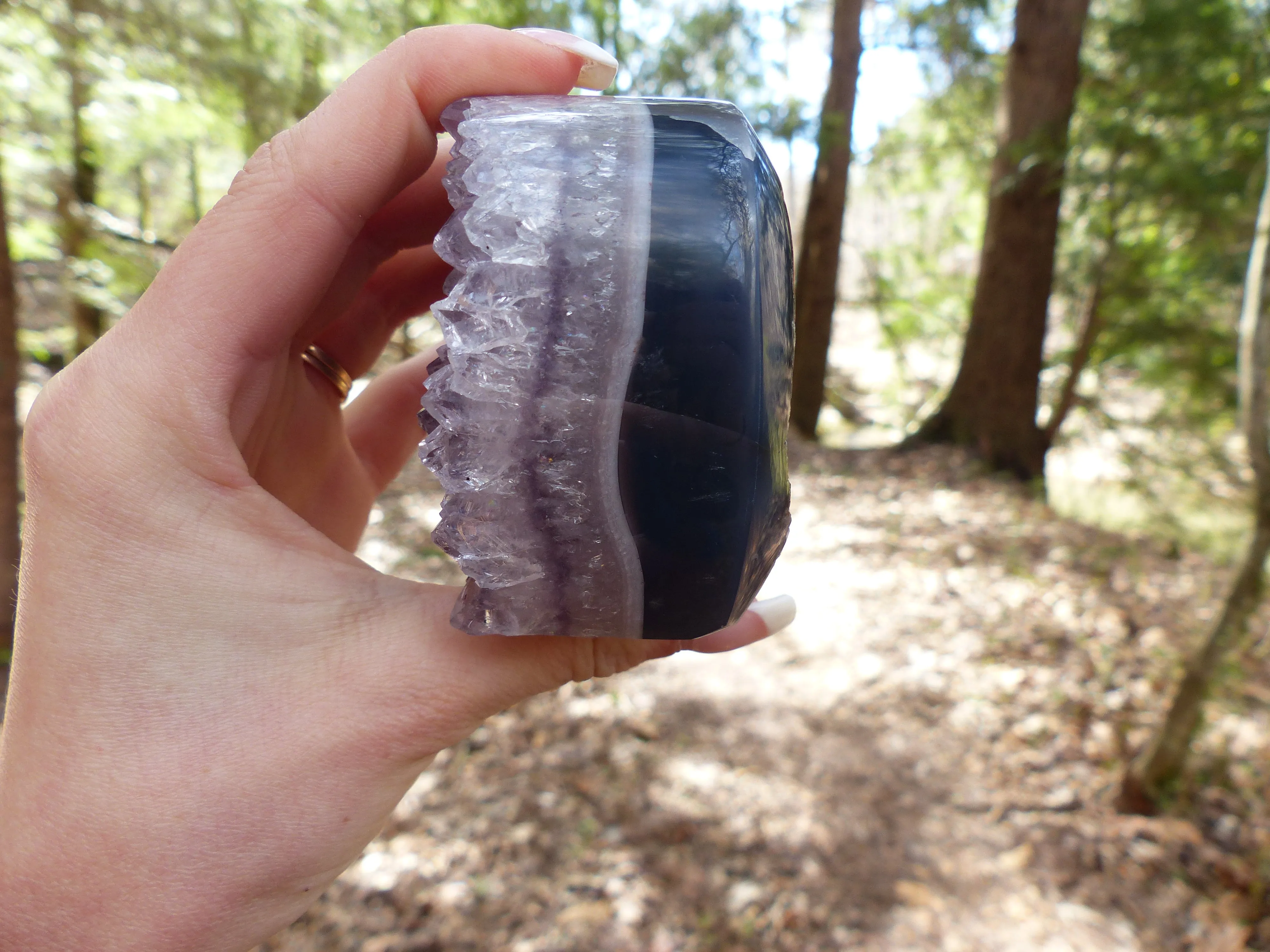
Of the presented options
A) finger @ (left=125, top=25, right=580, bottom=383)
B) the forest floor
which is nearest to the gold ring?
finger @ (left=125, top=25, right=580, bottom=383)

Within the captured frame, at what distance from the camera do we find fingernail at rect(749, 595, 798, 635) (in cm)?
138

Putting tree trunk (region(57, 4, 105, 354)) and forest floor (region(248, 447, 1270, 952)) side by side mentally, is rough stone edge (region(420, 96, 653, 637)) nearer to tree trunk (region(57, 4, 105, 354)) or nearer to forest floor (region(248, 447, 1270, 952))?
forest floor (region(248, 447, 1270, 952))

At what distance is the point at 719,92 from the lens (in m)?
7.05

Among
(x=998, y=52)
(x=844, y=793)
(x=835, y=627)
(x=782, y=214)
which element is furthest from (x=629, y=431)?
(x=998, y=52)

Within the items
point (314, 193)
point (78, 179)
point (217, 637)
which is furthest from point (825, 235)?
point (217, 637)

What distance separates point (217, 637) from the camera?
40.9 inches

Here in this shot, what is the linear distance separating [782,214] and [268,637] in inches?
36.8

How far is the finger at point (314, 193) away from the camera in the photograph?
1.07 metres

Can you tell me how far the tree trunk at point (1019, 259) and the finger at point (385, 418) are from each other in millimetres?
4762

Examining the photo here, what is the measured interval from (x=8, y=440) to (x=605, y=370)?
134 inches

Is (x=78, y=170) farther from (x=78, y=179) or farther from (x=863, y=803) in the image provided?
(x=863, y=803)

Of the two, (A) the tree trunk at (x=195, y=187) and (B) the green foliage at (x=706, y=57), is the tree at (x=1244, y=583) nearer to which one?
(B) the green foliage at (x=706, y=57)

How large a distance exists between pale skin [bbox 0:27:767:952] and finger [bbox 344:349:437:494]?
68 cm

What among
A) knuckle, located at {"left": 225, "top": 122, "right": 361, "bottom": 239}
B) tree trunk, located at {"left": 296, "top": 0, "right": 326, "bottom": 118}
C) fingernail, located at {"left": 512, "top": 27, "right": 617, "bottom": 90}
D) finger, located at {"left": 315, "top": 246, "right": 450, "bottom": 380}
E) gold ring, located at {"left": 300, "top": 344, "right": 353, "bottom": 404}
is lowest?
gold ring, located at {"left": 300, "top": 344, "right": 353, "bottom": 404}
